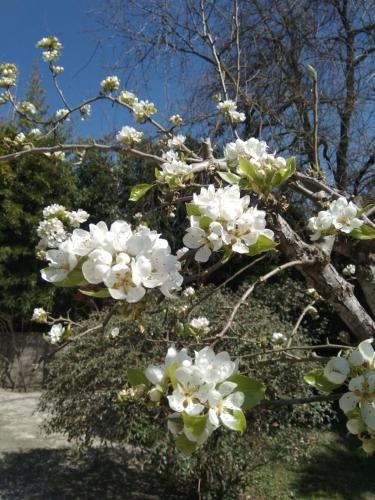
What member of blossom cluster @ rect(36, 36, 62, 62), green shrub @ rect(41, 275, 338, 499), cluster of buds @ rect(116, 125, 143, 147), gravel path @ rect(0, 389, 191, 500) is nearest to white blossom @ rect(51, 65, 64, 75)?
blossom cluster @ rect(36, 36, 62, 62)

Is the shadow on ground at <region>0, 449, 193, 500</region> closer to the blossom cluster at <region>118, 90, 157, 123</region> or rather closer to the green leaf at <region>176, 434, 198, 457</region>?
the blossom cluster at <region>118, 90, 157, 123</region>

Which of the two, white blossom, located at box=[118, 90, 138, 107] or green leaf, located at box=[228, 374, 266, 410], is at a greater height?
white blossom, located at box=[118, 90, 138, 107]

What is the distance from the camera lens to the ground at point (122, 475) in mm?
3598

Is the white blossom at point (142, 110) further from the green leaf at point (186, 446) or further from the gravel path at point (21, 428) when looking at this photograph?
the gravel path at point (21, 428)

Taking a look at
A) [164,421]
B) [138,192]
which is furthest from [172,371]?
[164,421]

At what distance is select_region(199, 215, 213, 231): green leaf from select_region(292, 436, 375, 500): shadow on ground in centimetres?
346

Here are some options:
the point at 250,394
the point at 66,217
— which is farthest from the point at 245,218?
the point at 66,217

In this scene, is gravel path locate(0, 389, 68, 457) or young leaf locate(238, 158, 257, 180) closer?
young leaf locate(238, 158, 257, 180)

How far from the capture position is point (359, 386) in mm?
762

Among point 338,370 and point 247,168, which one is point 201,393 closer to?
point 338,370

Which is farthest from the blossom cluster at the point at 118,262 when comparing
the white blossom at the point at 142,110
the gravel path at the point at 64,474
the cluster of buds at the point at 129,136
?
the gravel path at the point at 64,474

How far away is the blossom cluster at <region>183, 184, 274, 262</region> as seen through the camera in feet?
2.38

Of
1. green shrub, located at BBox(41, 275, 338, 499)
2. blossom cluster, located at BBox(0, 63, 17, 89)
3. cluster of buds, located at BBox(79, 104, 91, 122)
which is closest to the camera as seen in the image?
blossom cluster, located at BBox(0, 63, 17, 89)

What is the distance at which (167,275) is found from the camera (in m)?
0.67
